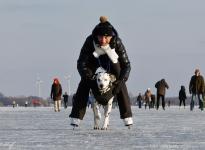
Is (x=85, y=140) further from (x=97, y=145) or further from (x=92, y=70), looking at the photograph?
(x=92, y=70)

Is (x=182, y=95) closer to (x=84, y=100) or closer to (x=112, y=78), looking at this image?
(x=84, y=100)

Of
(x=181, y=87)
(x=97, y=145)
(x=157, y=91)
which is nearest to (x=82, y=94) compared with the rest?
(x=97, y=145)

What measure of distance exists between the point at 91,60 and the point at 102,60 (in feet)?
0.65

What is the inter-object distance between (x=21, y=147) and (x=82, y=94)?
13.0 ft

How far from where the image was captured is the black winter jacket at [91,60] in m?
11.0

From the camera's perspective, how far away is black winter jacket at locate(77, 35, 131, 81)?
36.0 ft

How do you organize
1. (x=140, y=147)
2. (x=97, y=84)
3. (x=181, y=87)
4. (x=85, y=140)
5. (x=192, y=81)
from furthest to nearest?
(x=181, y=87), (x=192, y=81), (x=97, y=84), (x=85, y=140), (x=140, y=147)

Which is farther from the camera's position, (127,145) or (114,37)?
(114,37)

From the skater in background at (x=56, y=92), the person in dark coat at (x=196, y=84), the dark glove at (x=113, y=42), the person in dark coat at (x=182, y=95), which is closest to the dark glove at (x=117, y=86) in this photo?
the dark glove at (x=113, y=42)

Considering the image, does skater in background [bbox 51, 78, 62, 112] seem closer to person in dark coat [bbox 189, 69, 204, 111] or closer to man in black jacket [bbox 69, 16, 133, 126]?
person in dark coat [bbox 189, 69, 204, 111]

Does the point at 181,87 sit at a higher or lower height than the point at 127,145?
higher

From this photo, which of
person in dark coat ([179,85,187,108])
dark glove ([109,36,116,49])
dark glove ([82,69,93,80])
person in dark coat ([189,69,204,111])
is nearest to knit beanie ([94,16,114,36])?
dark glove ([109,36,116,49])

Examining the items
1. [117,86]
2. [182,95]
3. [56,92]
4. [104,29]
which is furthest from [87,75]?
[182,95]

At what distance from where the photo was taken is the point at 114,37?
36.0ft
